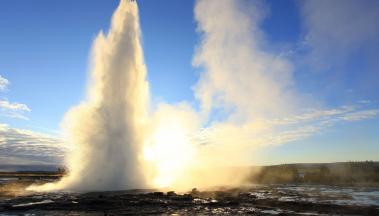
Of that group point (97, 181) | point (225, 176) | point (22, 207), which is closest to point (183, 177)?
point (225, 176)

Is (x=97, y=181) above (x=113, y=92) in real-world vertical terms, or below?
below

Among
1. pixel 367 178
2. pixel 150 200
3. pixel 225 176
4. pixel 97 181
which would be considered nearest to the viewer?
pixel 150 200

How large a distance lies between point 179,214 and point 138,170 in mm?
24187

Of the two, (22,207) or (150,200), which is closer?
(22,207)

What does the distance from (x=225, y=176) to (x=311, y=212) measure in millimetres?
48230

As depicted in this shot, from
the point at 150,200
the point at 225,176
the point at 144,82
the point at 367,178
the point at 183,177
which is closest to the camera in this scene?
the point at 150,200

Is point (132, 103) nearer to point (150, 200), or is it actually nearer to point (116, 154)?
point (116, 154)

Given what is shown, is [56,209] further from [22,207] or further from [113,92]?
[113,92]

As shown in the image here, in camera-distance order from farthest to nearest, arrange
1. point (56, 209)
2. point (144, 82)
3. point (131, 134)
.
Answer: point (144, 82), point (131, 134), point (56, 209)

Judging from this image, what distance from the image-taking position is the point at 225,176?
73688mm

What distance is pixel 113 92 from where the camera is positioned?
47.5m

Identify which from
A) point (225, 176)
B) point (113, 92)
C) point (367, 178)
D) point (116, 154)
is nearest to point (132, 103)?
point (113, 92)

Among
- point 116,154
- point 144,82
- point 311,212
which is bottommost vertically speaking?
point 311,212

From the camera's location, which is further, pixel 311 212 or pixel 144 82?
pixel 144 82
